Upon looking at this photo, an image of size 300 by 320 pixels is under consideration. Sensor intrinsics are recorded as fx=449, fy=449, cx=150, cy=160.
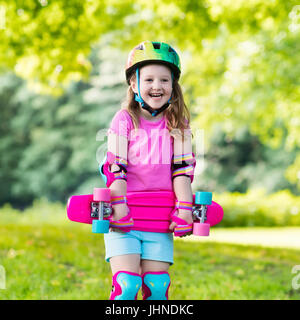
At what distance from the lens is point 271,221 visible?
16219 mm

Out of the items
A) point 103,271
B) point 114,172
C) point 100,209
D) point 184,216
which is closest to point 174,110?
point 114,172

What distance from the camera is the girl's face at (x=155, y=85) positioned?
2959mm

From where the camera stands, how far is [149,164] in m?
2.95

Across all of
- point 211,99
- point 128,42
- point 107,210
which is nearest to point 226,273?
point 107,210

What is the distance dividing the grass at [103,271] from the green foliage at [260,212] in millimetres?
8079

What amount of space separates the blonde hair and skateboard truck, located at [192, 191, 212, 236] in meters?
0.47

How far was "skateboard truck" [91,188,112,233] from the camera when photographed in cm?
264

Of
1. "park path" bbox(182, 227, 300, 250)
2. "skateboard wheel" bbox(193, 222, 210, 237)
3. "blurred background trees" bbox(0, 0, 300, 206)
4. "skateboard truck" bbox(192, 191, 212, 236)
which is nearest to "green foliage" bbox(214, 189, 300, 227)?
"blurred background trees" bbox(0, 0, 300, 206)

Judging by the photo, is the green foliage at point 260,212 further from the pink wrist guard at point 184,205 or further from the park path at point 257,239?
the pink wrist guard at point 184,205

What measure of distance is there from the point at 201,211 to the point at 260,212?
13.7m

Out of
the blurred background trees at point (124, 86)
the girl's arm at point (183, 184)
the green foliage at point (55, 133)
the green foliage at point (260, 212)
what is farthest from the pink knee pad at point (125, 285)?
the green foliage at point (55, 133)

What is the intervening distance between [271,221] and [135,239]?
14.2 metres

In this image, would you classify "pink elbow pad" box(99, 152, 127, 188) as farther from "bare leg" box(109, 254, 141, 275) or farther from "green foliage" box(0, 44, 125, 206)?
"green foliage" box(0, 44, 125, 206)

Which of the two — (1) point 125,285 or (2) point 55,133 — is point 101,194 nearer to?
(1) point 125,285
